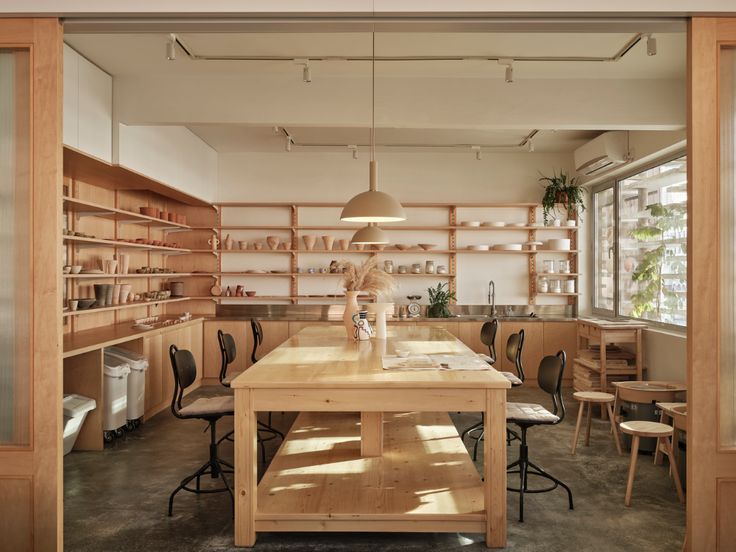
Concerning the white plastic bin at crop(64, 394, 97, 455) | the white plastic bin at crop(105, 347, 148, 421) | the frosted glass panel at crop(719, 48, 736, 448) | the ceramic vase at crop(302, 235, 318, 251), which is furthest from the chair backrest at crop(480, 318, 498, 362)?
the white plastic bin at crop(64, 394, 97, 455)

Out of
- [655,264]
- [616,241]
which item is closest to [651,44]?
[655,264]

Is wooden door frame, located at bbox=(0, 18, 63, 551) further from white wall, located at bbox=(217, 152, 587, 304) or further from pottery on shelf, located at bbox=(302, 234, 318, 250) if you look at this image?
white wall, located at bbox=(217, 152, 587, 304)

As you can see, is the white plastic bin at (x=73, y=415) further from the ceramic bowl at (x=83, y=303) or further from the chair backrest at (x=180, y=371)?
the chair backrest at (x=180, y=371)

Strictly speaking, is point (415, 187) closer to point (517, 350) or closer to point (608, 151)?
point (608, 151)

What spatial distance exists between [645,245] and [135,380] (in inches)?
214

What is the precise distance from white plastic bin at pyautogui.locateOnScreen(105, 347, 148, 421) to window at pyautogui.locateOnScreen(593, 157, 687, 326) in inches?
202

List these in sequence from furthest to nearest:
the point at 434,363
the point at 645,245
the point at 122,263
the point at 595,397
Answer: the point at 645,245
the point at 122,263
the point at 595,397
the point at 434,363

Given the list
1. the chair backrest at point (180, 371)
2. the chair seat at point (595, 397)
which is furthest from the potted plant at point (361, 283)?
the chair seat at point (595, 397)

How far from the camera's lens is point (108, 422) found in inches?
191

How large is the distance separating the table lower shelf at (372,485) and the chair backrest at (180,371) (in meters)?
0.73

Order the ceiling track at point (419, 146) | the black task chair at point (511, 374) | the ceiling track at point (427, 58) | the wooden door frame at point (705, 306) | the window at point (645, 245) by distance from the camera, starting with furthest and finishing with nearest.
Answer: the ceiling track at point (419, 146) < the window at point (645, 245) < the ceiling track at point (427, 58) < the black task chair at point (511, 374) < the wooden door frame at point (705, 306)

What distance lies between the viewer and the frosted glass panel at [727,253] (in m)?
2.37

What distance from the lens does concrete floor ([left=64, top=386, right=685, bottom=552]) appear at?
3039 millimetres

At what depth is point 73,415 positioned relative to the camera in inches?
172
